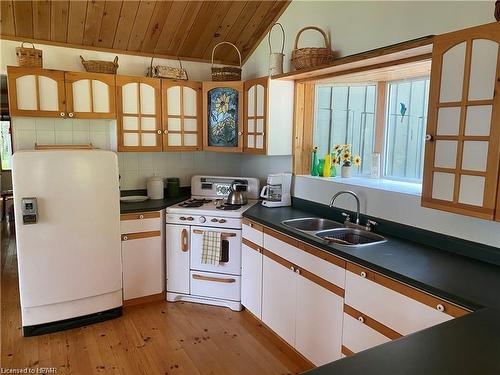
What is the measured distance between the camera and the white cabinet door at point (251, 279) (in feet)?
9.62

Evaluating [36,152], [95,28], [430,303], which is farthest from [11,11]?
[430,303]

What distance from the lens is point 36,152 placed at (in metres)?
2.72

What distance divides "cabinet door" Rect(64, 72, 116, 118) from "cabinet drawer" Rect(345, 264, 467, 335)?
2.43 metres

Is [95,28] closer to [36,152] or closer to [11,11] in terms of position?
[11,11]

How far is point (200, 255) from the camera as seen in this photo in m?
3.27

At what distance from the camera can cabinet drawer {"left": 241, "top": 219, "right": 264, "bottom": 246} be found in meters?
2.89

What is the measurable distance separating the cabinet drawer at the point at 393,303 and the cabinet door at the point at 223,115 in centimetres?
192

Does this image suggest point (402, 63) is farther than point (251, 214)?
No

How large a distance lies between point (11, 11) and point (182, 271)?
2459 millimetres

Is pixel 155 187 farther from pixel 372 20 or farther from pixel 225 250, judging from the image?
pixel 372 20

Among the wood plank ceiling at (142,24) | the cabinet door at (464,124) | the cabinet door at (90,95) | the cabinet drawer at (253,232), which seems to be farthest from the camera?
the cabinet door at (90,95)

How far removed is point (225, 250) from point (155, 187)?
994mm

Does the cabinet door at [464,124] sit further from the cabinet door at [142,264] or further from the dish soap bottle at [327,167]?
the cabinet door at [142,264]

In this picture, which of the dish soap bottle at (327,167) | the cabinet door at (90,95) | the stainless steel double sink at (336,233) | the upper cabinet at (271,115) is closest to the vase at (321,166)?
the dish soap bottle at (327,167)
